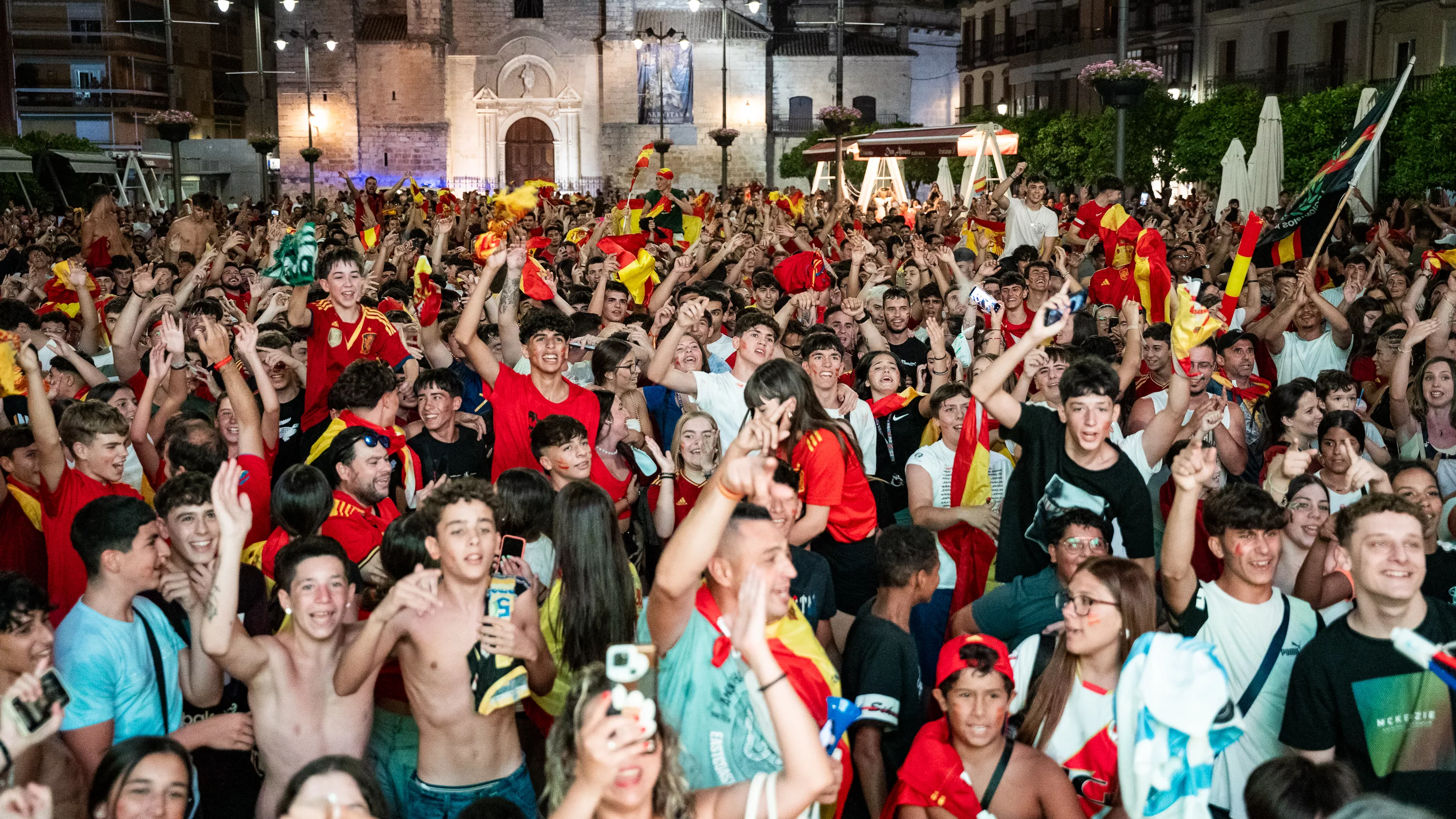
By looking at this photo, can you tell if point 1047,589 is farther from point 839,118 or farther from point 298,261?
point 839,118

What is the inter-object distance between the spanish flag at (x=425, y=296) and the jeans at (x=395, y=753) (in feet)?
13.9

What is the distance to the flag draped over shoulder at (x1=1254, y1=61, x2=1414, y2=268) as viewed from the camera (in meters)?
8.24

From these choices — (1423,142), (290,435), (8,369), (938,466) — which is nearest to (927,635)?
(938,466)

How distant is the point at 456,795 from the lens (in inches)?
147

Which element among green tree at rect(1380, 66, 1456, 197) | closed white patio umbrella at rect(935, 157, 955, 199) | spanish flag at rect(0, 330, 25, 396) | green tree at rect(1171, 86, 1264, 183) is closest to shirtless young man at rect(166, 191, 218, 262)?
spanish flag at rect(0, 330, 25, 396)

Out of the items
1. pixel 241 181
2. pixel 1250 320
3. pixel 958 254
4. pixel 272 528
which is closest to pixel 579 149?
pixel 241 181

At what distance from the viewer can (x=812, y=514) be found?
4734 millimetres

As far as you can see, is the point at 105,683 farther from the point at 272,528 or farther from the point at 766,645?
the point at 766,645

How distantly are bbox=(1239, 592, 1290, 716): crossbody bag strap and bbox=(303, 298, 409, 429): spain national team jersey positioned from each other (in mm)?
4441

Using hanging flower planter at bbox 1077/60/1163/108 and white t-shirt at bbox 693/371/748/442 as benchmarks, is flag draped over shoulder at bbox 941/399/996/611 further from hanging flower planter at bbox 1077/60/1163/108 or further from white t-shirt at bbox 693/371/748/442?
hanging flower planter at bbox 1077/60/1163/108

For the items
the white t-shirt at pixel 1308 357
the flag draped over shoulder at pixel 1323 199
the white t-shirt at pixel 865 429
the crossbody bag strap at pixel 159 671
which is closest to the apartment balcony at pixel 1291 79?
the flag draped over shoulder at pixel 1323 199

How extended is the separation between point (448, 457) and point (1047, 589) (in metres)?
2.77

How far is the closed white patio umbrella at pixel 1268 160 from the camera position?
Result: 16.0 metres

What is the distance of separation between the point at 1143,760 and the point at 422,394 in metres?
3.78
